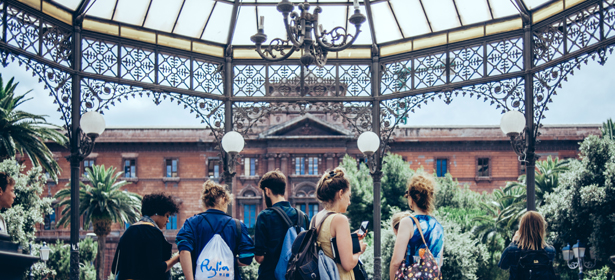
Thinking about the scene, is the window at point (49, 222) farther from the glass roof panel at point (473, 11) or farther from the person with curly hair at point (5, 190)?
the person with curly hair at point (5, 190)

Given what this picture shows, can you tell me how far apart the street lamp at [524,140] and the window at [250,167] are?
38.5 m

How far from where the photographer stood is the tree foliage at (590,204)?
68.3 feet

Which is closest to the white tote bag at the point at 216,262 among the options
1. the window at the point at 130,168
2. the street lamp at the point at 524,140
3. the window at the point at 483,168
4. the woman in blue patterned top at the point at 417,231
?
the woman in blue patterned top at the point at 417,231

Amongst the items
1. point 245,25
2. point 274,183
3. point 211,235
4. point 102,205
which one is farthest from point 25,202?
point 274,183

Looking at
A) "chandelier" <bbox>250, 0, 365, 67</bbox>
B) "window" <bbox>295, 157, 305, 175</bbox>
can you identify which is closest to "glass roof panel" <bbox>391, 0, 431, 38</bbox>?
"chandelier" <bbox>250, 0, 365, 67</bbox>

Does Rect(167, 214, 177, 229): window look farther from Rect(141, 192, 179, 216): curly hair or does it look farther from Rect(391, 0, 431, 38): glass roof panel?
Rect(141, 192, 179, 216): curly hair

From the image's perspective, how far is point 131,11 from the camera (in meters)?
11.1

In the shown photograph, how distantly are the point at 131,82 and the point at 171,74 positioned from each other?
0.79 meters

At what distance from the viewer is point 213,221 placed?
18.6 ft

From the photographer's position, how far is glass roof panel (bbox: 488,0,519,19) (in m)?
10.6

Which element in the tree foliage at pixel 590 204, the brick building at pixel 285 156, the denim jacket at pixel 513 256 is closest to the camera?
the denim jacket at pixel 513 256

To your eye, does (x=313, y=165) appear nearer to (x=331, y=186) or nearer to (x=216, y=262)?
(x=216, y=262)

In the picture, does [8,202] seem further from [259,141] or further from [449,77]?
[259,141]

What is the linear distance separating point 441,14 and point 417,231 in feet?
23.7
